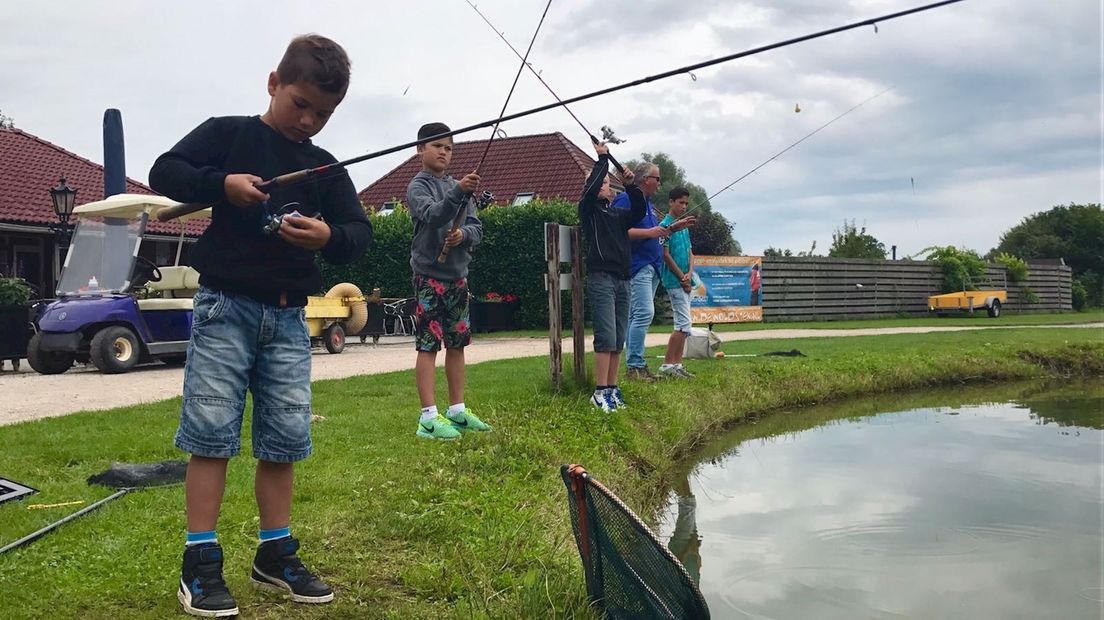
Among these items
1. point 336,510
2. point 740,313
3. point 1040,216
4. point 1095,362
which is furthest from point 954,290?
point 1040,216

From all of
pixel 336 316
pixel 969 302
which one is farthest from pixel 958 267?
pixel 336 316

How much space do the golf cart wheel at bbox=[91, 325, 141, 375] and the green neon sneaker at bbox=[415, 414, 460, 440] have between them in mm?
6436

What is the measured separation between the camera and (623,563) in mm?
2473

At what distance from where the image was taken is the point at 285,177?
2.62 metres

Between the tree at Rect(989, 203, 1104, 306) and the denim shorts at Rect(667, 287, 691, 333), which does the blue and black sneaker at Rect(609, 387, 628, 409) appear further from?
the tree at Rect(989, 203, 1104, 306)

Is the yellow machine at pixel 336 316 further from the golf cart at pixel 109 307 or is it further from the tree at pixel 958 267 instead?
the tree at pixel 958 267

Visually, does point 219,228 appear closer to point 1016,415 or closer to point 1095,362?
point 1016,415

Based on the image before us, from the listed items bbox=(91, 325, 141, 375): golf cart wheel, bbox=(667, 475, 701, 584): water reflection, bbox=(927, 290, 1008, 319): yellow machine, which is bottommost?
bbox=(667, 475, 701, 584): water reflection

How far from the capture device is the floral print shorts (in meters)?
4.98

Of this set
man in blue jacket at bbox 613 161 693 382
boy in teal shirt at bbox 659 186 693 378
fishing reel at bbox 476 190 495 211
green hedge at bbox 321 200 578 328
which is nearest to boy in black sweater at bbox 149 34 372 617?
fishing reel at bbox 476 190 495 211

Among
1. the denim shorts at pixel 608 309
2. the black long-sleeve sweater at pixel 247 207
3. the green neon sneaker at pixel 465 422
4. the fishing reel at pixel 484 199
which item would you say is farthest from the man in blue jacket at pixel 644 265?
the black long-sleeve sweater at pixel 247 207

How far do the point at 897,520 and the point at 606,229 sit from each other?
2.82m

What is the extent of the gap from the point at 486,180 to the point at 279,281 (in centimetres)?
2464

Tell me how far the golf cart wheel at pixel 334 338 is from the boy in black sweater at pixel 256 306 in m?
11.2
